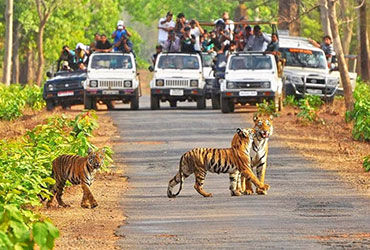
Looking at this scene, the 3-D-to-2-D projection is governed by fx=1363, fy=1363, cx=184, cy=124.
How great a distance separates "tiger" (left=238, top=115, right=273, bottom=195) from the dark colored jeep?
2212 centimetres

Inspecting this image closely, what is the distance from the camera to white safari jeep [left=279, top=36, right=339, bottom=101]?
40.1 metres

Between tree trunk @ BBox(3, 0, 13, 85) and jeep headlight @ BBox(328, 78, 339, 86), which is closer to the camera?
jeep headlight @ BBox(328, 78, 339, 86)

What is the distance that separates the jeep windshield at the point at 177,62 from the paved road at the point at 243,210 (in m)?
13.9

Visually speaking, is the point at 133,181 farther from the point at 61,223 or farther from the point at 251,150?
the point at 61,223

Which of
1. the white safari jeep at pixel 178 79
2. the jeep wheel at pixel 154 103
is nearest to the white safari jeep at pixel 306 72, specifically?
the white safari jeep at pixel 178 79

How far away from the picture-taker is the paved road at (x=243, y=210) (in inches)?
510

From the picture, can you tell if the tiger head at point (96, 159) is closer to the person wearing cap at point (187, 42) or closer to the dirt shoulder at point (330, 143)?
the dirt shoulder at point (330, 143)

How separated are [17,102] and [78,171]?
22.1 metres

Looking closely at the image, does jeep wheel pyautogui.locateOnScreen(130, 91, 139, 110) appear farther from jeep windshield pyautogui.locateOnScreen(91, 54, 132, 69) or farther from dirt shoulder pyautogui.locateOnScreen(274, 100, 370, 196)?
dirt shoulder pyautogui.locateOnScreen(274, 100, 370, 196)

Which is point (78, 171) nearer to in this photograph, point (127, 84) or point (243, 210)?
point (243, 210)

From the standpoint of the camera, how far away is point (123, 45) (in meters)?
40.3

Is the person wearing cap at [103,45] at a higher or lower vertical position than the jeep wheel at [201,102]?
higher

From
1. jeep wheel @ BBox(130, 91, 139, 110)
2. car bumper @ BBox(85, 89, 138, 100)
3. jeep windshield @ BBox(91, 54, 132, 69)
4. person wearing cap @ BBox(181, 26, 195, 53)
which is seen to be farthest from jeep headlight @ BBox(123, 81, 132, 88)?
person wearing cap @ BBox(181, 26, 195, 53)

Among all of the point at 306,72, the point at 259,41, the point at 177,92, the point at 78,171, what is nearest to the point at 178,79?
the point at 177,92
